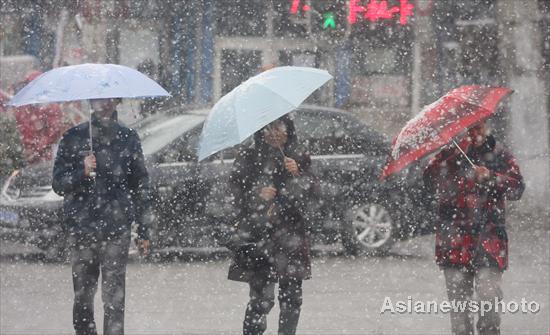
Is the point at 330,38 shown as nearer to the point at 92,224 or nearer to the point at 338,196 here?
the point at 338,196

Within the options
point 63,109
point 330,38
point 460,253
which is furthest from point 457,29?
point 460,253

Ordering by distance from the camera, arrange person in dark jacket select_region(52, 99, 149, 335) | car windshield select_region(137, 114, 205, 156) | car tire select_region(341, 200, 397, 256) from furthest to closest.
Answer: car tire select_region(341, 200, 397, 256), car windshield select_region(137, 114, 205, 156), person in dark jacket select_region(52, 99, 149, 335)

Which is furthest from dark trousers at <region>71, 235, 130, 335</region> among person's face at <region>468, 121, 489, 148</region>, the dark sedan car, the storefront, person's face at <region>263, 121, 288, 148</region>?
the storefront

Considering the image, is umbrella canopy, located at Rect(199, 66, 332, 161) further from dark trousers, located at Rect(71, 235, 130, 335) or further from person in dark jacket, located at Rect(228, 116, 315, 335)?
dark trousers, located at Rect(71, 235, 130, 335)

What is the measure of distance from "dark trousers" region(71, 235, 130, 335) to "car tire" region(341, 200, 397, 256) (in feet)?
17.9

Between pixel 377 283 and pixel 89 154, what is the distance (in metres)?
4.22

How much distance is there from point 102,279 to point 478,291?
2177mm

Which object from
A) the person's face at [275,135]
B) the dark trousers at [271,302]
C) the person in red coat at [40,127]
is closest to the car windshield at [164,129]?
the person in red coat at [40,127]

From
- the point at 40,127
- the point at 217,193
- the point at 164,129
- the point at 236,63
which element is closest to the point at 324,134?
the point at 217,193

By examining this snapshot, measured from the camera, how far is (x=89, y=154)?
7047 millimetres

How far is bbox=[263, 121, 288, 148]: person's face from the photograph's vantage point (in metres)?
6.88

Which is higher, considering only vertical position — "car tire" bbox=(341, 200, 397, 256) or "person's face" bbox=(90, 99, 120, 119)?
"person's face" bbox=(90, 99, 120, 119)

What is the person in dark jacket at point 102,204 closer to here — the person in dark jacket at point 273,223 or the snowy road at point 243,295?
the person in dark jacket at point 273,223

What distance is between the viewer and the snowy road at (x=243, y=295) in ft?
28.1
